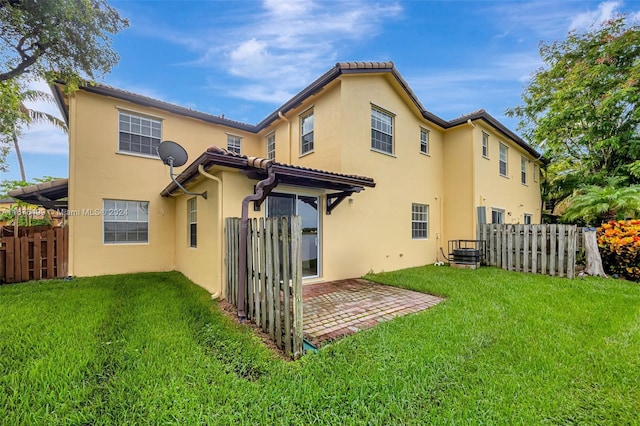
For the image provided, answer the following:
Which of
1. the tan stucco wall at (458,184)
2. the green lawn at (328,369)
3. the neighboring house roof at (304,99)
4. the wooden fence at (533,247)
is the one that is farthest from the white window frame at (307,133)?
the wooden fence at (533,247)

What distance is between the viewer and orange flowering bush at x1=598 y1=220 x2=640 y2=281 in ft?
26.0

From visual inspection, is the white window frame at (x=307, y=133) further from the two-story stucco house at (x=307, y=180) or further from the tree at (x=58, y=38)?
the tree at (x=58, y=38)

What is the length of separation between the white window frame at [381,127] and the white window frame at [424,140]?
6.95 ft

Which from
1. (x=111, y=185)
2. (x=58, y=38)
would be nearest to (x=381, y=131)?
(x=58, y=38)

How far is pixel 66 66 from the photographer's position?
7.26 metres

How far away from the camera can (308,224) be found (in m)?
7.65

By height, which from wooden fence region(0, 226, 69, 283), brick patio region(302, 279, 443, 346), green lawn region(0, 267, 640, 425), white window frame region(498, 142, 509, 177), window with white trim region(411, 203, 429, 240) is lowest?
brick patio region(302, 279, 443, 346)

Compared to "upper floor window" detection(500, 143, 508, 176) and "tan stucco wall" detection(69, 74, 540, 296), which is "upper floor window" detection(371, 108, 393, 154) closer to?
"tan stucco wall" detection(69, 74, 540, 296)

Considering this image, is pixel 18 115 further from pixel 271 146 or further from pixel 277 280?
pixel 277 280

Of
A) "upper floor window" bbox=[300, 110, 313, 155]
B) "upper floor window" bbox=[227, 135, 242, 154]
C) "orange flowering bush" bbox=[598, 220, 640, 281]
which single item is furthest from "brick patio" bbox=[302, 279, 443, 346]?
"upper floor window" bbox=[227, 135, 242, 154]

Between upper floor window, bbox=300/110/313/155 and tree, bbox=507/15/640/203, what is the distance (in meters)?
15.4

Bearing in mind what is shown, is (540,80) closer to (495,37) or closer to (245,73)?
(495,37)

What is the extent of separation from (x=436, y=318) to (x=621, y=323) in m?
3.04

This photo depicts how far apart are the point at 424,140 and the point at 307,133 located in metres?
5.40
